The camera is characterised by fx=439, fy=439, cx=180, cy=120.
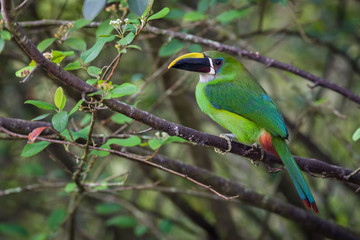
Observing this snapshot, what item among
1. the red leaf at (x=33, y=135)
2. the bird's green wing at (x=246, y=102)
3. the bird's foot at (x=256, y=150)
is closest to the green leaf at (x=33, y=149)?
the red leaf at (x=33, y=135)

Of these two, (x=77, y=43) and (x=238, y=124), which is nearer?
(x=77, y=43)

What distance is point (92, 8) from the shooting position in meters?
1.43

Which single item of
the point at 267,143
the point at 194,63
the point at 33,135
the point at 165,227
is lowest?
the point at 165,227

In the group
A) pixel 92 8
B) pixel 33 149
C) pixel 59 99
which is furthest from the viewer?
pixel 33 149

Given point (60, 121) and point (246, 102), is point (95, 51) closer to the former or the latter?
point (60, 121)

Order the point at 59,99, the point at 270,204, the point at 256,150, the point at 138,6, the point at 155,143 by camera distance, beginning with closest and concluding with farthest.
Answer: the point at 138,6
the point at 59,99
the point at 155,143
the point at 256,150
the point at 270,204

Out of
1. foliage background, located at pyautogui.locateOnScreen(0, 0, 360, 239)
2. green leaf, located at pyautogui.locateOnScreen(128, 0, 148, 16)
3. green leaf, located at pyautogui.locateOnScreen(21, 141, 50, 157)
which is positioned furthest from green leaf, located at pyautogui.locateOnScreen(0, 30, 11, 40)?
foliage background, located at pyautogui.locateOnScreen(0, 0, 360, 239)

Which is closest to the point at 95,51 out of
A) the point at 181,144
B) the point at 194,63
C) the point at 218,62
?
the point at 194,63

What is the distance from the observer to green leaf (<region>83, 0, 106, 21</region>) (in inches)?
55.6

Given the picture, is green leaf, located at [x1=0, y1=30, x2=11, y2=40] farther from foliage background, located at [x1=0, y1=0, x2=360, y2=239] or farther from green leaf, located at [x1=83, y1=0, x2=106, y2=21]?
foliage background, located at [x1=0, y1=0, x2=360, y2=239]

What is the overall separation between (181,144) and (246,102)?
869mm

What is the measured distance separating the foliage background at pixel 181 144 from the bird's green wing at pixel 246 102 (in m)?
0.54

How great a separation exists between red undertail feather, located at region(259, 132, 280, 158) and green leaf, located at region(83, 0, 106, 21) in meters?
1.63

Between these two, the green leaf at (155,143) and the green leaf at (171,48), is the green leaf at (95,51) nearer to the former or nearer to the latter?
the green leaf at (155,143)
